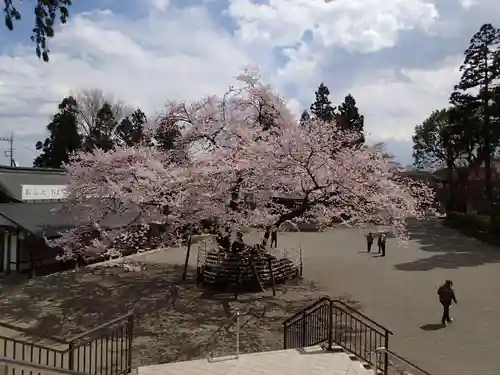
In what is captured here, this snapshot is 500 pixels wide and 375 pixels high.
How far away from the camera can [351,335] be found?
11.2m

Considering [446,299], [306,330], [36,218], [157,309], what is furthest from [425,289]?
[36,218]

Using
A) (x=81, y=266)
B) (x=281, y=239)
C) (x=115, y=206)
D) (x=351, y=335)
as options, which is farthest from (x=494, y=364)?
(x=281, y=239)

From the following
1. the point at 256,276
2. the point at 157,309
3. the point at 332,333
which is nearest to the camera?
the point at 332,333

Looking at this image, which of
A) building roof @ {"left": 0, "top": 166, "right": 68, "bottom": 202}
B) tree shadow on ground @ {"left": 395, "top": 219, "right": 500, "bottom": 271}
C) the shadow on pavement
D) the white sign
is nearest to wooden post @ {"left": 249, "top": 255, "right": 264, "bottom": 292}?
the shadow on pavement

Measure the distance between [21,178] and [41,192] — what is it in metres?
1.49

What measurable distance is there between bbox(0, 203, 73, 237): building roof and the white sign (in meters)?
1.66

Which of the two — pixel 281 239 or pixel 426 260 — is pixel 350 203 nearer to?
pixel 426 260

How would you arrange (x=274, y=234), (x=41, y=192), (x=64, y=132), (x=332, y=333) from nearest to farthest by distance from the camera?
(x=332, y=333)
(x=274, y=234)
(x=41, y=192)
(x=64, y=132)

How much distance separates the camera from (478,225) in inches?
1314

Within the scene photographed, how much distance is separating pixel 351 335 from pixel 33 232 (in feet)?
44.9

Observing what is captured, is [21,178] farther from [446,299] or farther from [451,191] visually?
[451,191]

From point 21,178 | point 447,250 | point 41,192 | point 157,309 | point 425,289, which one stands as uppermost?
point 21,178

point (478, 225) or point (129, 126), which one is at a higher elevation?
point (129, 126)

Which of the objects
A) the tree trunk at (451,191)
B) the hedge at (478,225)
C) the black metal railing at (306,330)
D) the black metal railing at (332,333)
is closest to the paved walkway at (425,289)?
the black metal railing at (332,333)
